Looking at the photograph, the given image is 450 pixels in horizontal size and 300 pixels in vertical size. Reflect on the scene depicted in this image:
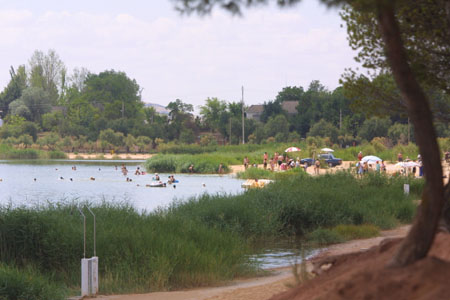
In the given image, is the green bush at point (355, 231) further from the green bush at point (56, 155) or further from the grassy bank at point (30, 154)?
the grassy bank at point (30, 154)

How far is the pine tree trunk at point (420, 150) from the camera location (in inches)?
209

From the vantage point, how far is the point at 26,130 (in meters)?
96.9

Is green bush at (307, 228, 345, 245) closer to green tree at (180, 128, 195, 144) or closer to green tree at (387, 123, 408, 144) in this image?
green tree at (387, 123, 408, 144)

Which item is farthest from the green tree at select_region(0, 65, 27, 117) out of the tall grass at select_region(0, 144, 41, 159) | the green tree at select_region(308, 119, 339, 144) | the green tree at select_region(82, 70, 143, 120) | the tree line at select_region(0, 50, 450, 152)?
the green tree at select_region(308, 119, 339, 144)

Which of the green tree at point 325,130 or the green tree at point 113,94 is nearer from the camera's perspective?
the green tree at point 325,130

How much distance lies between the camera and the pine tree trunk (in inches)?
209

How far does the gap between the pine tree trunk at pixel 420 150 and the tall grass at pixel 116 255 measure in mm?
7429

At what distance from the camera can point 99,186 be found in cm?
4666

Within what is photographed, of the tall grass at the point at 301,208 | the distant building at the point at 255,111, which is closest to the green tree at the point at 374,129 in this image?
the distant building at the point at 255,111

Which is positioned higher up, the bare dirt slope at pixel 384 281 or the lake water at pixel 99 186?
the bare dirt slope at pixel 384 281

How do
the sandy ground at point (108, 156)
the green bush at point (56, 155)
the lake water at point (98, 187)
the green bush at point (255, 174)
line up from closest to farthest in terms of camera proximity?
the lake water at point (98, 187) → the green bush at point (255, 174) → the green bush at point (56, 155) → the sandy ground at point (108, 156)

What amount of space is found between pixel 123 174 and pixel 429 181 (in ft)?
170

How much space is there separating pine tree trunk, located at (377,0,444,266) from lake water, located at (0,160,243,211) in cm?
2762

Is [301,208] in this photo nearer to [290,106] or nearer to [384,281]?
[384,281]
